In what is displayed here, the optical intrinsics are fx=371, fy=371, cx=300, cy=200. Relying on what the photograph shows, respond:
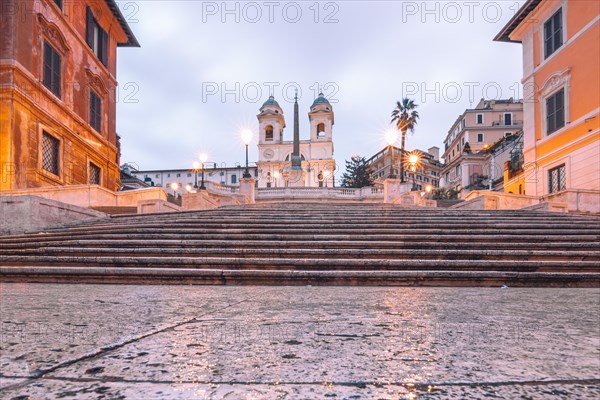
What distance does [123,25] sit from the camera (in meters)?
25.4

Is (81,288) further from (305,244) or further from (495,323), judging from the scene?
(495,323)

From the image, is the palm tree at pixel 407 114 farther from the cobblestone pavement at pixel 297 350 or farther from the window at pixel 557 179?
the cobblestone pavement at pixel 297 350

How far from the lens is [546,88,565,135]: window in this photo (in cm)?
1981

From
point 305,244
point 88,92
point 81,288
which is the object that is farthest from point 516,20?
point 81,288

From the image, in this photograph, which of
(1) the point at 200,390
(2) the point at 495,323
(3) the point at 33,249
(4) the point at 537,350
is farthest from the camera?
(3) the point at 33,249

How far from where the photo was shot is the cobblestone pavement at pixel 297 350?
1409mm

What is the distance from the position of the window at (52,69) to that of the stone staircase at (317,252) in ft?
37.4

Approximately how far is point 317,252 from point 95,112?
2078 centimetres

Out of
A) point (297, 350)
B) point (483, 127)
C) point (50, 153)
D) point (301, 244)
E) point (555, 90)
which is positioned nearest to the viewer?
point (297, 350)

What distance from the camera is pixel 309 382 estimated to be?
1.47 meters

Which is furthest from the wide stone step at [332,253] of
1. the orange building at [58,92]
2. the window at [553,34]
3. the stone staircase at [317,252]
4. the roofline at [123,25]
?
the roofline at [123,25]

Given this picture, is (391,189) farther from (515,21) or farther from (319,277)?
(319,277)

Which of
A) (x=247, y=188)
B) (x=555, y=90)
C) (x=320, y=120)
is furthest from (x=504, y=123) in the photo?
(x=247, y=188)

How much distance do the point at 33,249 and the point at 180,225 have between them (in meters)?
2.94
